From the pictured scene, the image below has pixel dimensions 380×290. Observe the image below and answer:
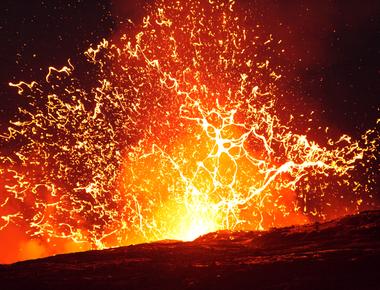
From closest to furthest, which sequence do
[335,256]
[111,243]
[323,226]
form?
[335,256]
[323,226]
[111,243]

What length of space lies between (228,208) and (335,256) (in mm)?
7768

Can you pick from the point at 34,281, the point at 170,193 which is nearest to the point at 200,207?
the point at 170,193

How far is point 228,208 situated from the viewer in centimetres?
1495

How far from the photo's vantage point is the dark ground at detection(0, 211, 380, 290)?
6.79 metres

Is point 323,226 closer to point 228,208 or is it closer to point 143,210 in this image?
point 228,208

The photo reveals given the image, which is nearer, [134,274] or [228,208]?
[134,274]

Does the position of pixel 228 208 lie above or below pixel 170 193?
below

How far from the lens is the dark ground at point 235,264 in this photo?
22.3ft

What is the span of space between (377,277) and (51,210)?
17.8 meters

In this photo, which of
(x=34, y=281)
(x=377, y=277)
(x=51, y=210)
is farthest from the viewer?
(x=51, y=210)

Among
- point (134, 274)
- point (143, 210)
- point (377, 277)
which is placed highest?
point (143, 210)

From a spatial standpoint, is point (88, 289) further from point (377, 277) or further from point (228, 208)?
point (228, 208)

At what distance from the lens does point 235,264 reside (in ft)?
25.2

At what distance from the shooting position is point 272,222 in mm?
18125
